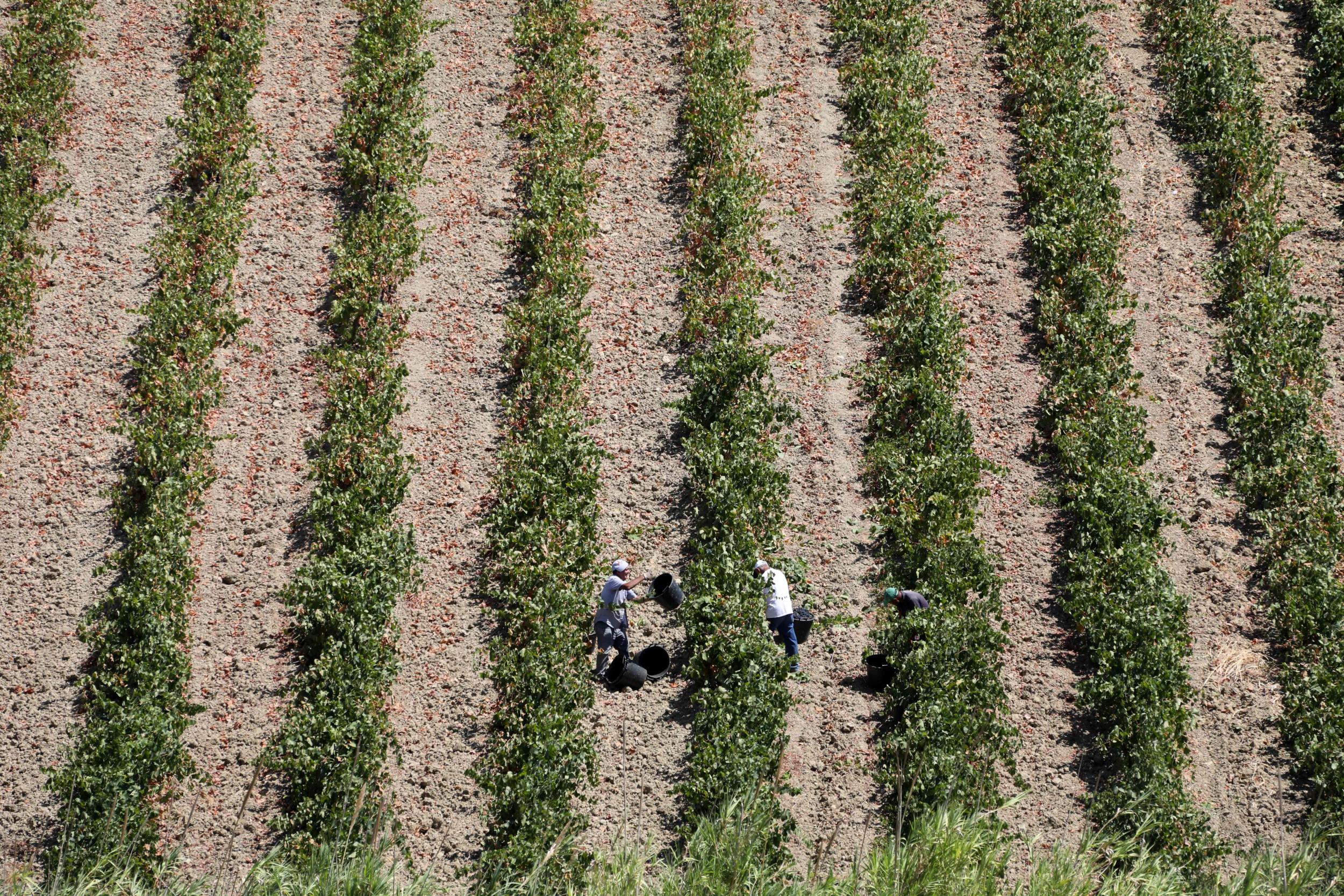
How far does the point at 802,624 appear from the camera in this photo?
13211mm

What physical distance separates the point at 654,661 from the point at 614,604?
2.46 feet

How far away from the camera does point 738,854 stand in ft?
27.3

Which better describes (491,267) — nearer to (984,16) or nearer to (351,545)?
(351,545)

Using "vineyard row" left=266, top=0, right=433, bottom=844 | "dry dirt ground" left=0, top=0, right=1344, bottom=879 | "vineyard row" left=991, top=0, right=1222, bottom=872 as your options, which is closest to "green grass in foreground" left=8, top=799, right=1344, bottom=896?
"vineyard row" left=266, top=0, right=433, bottom=844

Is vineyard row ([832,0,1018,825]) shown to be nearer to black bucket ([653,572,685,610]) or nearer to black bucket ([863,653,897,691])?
black bucket ([863,653,897,691])

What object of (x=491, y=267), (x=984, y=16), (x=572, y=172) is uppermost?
(x=984, y=16)

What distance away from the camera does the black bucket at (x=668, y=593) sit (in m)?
13.3

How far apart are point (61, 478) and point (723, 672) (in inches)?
314

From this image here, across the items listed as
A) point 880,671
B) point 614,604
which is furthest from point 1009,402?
point 614,604

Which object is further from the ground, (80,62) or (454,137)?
(80,62)

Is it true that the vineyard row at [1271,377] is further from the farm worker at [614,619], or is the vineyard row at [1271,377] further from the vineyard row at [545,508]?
the vineyard row at [545,508]

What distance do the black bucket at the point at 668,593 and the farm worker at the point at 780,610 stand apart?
89 centimetres

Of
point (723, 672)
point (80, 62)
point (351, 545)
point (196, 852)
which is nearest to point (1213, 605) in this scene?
point (723, 672)

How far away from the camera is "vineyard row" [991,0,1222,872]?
11875 millimetres
